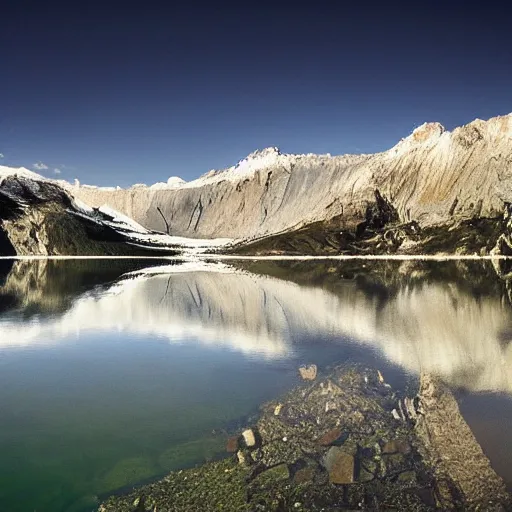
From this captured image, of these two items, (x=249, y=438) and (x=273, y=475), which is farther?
(x=249, y=438)

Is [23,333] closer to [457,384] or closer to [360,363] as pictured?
[360,363]

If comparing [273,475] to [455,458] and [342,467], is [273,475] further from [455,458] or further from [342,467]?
[455,458]

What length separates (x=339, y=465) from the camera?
14.8m

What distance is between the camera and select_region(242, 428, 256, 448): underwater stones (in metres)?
16.4

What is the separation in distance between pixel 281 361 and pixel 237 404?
7.12m

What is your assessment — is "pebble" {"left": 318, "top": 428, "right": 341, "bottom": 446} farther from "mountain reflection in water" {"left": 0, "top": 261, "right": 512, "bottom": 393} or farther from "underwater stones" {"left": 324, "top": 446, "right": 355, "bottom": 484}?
"mountain reflection in water" {"left": 0, "top": 261, "right": 512, "bottom": 393}

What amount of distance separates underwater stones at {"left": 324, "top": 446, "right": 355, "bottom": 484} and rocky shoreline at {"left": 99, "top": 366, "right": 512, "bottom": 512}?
0.03m

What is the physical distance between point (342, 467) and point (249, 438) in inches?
136

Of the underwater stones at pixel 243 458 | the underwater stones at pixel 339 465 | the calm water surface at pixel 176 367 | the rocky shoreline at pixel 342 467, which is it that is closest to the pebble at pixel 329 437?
the rocky shoreline at pixel 342 467

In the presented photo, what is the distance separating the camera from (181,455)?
15.9m

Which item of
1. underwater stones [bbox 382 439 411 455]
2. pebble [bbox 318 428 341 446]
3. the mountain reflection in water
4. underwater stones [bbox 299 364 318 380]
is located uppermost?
the mountain reflection in water

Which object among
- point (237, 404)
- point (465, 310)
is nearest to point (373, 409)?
point (237, 404)

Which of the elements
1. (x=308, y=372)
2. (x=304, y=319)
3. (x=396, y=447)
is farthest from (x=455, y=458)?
(x=304, y=319)

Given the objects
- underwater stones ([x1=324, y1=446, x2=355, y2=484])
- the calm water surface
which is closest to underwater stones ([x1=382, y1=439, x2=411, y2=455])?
underwater stones ([x1=324, y1=446, x2=355, y2=484])
